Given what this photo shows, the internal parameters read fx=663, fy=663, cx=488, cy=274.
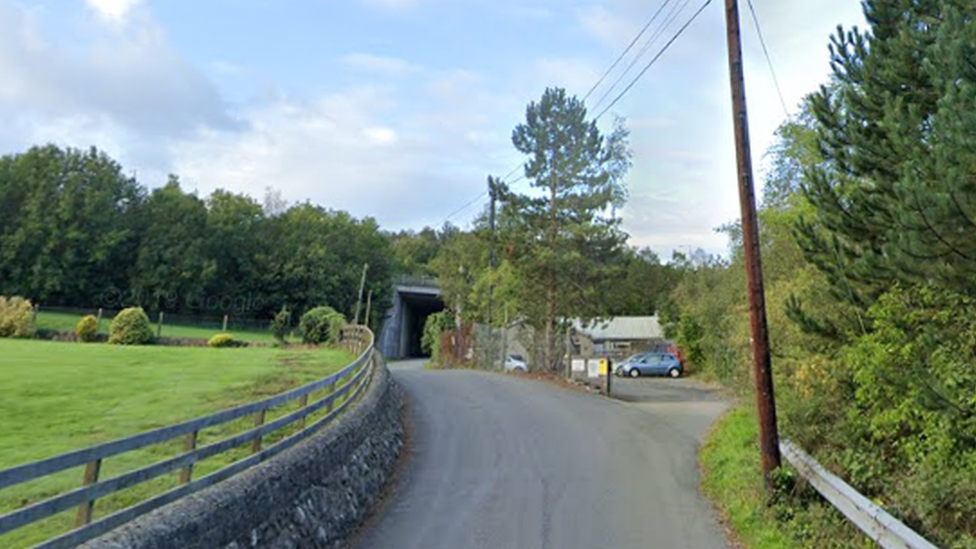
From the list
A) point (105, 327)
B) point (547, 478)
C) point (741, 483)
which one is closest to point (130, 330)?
point (105, 327)

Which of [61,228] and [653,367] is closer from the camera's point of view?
[653,367]

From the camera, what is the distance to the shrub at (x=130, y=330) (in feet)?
104

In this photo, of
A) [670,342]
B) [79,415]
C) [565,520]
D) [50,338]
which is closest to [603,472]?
[565,520]

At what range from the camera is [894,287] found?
8695 millimetres

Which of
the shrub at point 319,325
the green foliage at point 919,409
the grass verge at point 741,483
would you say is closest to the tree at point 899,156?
the green foliage at point 919,409

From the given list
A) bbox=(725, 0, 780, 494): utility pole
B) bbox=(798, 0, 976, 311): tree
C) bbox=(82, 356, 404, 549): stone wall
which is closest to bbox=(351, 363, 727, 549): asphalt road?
bbox=(82, 356, 404, 549): stone wall

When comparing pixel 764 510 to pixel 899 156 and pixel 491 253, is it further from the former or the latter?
pixel 491 253

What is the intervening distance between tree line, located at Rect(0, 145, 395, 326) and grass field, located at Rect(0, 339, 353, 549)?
3406 centimetres

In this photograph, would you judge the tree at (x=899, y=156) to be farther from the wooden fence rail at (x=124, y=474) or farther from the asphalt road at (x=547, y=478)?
the wooden fence rail at (x=124, y=474)

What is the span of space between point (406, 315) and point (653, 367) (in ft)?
131

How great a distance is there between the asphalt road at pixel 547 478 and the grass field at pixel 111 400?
268 cm

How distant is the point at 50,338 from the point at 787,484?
3582cm

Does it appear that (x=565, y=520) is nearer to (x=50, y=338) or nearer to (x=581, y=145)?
(x=581, y=145)

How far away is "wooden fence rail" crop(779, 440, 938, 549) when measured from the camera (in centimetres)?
585
